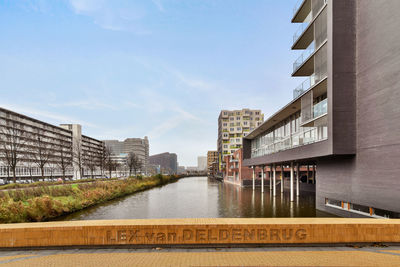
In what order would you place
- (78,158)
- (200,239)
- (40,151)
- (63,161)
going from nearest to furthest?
(200,239) → (40,151) → (78,158) → (63,161)

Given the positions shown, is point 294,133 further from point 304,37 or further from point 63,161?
point 63,161

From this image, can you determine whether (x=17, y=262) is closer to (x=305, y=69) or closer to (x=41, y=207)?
(x=41, y=207)

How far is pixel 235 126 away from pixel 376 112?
100495mm

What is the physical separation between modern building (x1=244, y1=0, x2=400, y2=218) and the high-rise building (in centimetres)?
9055

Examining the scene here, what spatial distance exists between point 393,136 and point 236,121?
102 metres

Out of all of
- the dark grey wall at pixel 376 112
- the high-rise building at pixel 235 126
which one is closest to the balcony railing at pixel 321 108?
the dark grey wall at pixel 376 112

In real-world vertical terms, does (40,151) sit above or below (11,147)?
below

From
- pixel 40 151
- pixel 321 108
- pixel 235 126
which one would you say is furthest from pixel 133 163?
pixel 321 108

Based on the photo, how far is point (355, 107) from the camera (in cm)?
1697

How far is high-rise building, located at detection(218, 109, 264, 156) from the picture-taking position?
113125 mm

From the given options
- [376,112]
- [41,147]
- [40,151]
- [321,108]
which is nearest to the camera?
[376,112]

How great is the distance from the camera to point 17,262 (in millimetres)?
6812

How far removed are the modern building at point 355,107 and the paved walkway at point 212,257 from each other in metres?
8.74

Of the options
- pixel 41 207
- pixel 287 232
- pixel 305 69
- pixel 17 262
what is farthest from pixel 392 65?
pixel 41 207
